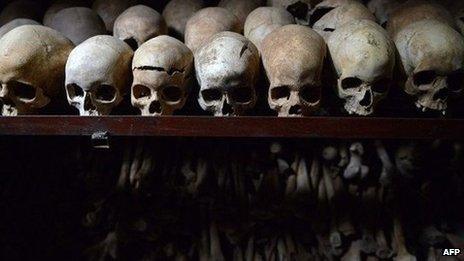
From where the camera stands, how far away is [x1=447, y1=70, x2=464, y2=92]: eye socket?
85 centimetres

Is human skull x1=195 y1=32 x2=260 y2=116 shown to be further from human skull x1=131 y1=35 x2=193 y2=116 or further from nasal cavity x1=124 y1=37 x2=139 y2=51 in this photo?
nasal cavity x1=124 y1=37 x2=139 y2=51

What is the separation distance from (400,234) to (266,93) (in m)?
0.49

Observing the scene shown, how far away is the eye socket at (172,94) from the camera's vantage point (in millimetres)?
920

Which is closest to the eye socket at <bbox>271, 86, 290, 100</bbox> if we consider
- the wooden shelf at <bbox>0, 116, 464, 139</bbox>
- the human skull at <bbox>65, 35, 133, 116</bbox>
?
the wooden shelf at <bbox>0, 116, 464, 139</bbox>

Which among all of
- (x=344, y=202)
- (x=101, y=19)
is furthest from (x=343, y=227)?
(x=101, y=19)

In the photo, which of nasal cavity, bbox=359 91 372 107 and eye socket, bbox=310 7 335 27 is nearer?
nasal cavity, bbox=359 91 372 107

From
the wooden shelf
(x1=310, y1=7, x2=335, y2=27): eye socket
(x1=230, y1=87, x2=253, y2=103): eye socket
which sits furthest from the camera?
(x1=310, y1=7, x2=335, y2=27): eye socket

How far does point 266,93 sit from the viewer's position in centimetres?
96

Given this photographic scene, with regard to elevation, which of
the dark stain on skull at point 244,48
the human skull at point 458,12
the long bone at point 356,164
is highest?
the dark stain on skull at point 244,48

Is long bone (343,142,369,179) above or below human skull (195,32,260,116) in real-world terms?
below

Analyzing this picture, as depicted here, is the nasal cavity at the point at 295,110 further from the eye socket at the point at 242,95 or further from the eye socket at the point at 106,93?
the eye socket at the point at 106,93

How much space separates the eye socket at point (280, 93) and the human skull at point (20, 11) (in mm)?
731

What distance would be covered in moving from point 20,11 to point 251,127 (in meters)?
0.78

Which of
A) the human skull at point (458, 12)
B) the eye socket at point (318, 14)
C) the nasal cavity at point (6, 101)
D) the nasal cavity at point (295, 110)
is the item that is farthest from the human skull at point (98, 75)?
the human skull at point (458, 12)
